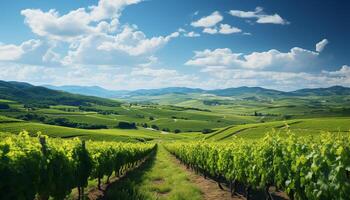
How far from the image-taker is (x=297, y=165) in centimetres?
1027

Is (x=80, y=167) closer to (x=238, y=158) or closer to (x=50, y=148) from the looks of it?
(x=50, y=148)

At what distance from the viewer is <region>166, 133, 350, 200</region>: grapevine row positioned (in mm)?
8445

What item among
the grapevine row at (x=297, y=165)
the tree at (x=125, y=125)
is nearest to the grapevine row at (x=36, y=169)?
the grapevine row at (x=297, y=165)

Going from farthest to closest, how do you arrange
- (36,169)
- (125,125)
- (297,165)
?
(125,125), (36,169), (297,165)

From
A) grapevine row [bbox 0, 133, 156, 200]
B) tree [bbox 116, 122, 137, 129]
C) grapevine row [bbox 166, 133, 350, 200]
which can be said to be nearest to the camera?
grapevine row [bbox 166, 133, 350, 200]

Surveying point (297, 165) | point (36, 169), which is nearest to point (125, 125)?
point (36, 169)

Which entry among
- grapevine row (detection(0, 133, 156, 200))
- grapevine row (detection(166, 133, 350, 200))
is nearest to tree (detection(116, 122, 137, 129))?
grapevine row (detection(166, 133, 350, 200))

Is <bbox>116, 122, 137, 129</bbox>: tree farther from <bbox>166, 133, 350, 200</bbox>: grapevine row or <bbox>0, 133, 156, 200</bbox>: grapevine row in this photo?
<bbox>0, 133, 156, 200</bbox>: grapevine row

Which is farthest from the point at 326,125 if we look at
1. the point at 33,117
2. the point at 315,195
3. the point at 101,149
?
the point at 33,117

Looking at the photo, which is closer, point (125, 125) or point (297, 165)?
point (297, 165)

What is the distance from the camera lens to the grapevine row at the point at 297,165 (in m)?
8.45

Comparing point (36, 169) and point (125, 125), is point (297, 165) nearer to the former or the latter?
point (36, 169)

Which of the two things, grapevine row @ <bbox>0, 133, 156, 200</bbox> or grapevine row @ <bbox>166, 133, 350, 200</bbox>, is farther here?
grapevine row @ <bbox>0, 133, 156, 200</bbox>

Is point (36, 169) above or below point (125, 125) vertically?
above
